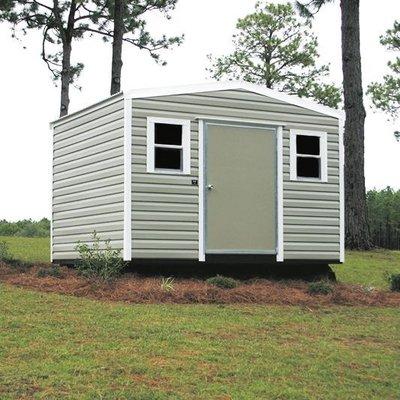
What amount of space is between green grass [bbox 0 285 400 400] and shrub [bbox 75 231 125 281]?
4.52 feet

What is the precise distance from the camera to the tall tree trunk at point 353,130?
2067cm

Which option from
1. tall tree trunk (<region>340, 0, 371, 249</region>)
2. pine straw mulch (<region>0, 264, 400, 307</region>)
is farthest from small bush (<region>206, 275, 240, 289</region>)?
tall tree trunk (<region>340, 0, 371, 249</region>)

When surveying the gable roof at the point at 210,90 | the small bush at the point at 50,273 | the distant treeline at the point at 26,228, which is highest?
the gable roof at the point at 210,90

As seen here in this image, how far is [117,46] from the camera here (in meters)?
21.1

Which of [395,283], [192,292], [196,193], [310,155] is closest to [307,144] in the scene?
[310,155]

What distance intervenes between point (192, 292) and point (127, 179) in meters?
2.31

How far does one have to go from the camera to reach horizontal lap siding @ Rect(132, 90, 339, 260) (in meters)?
12.2

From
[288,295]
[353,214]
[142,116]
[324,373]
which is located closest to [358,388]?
[324,373]

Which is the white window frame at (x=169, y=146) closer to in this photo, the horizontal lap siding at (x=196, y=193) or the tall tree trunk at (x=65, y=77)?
the horizontal lap siding at (x=196, y=193)

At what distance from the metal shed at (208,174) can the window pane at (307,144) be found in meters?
0.02

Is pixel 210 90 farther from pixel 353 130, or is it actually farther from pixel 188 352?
pixel 353 130

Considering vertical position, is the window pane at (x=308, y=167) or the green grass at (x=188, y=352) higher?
the window pane at (x=308, y=167)

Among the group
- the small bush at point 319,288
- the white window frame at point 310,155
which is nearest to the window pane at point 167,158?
the white window frame at point 310,155

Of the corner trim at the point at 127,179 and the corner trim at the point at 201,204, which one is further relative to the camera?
the corner trim at the point at 201,204
